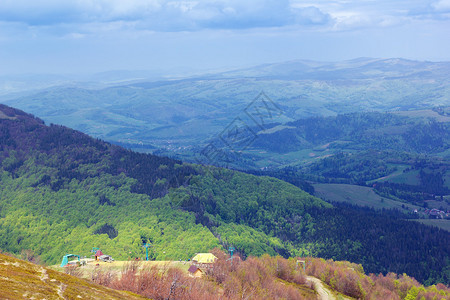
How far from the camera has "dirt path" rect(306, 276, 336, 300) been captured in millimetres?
89325

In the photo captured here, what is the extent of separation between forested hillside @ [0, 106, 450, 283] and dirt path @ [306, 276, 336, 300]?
99.2ft

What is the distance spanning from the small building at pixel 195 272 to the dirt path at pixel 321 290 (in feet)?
82.5

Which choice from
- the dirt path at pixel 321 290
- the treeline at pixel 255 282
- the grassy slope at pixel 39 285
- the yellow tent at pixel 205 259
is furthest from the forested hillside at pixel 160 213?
the grassy slope at pixel 39 285

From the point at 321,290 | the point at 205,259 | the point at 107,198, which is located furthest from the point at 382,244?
the point at 107,198

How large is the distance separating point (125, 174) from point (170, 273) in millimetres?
91962

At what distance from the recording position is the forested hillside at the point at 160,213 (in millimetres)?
124375

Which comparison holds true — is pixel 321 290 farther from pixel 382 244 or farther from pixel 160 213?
pixel 382 244

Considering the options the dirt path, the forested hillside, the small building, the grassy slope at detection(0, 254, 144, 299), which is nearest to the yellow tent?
the small building

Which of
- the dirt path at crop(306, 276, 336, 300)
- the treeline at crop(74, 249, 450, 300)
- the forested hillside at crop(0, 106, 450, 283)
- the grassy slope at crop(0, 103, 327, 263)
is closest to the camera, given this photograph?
the treeline at crop(74, 249, 450, 300)

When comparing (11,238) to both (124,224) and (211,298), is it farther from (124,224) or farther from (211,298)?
(211,298)

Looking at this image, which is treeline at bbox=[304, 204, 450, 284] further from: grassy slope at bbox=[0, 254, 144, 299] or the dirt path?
grassy slope at bbox=[0, 254, 144, 299]

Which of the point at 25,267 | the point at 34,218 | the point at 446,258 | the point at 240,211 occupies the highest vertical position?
the point at 25,267

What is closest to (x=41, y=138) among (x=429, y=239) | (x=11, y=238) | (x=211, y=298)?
(x=11, y=238)

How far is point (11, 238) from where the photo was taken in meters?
124
